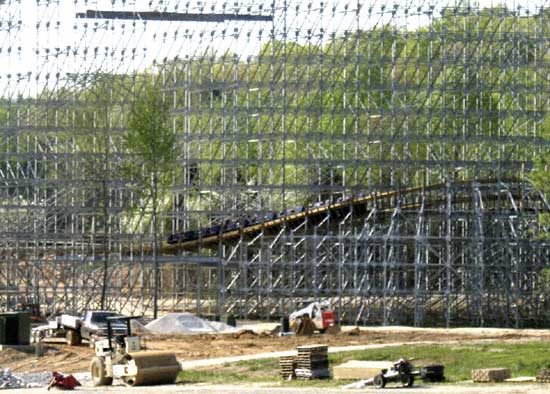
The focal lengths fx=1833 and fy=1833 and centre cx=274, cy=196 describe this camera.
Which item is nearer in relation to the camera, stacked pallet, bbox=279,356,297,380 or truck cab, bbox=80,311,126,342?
stacked pallet, bbox=279,356,297,380

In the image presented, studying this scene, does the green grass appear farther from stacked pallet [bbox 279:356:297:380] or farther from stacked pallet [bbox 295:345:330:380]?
stacked pallet [bbox 295:345:330:380]

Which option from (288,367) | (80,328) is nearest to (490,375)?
(288,367)

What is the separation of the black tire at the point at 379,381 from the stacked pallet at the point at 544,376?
12.0ft

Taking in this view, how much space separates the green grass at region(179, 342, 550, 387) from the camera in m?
46.3

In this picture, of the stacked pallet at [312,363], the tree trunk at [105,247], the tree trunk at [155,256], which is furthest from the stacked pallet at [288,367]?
the tree trunk at [105,247]

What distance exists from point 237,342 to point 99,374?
12747mm

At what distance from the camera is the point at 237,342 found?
5947 cm

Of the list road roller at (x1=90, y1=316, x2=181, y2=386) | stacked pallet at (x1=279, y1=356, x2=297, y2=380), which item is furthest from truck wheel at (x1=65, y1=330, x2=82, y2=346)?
stacked pallet at (x1=279, y1=356, x2=297, y2=380)

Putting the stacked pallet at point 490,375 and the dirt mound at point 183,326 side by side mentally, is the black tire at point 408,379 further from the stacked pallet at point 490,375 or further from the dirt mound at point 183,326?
the dirt mound at point 183,326

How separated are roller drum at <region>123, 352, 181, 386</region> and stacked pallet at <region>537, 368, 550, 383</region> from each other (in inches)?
368

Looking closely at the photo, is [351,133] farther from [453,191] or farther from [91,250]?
[91,250]

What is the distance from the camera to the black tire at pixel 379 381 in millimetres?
42938

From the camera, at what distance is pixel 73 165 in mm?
73625

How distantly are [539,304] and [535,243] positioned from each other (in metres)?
2.97
